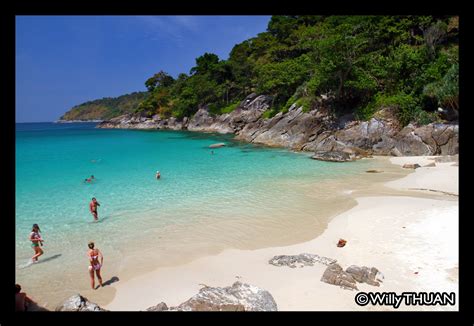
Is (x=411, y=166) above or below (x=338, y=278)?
above

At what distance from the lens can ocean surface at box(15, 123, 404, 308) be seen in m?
9.26

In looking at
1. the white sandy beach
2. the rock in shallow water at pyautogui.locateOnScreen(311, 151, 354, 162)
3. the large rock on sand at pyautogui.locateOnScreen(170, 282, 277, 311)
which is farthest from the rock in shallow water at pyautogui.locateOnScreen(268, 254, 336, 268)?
the rock in shallow water at pyautogui.locateOnScreen(311, 151, 354, 162)

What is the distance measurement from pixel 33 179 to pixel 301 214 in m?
21.8

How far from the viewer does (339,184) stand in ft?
57.3

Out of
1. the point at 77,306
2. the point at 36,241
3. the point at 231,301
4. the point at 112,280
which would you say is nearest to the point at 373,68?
the point at 231,301

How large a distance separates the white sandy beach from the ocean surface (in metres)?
0.83

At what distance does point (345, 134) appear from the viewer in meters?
30.6

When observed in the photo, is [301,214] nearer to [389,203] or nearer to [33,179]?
[389,203]

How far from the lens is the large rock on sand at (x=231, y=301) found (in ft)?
18.8

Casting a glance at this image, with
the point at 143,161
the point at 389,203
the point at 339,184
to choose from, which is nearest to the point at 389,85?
the point at 339,184

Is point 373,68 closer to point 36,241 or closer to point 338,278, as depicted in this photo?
point 338,278

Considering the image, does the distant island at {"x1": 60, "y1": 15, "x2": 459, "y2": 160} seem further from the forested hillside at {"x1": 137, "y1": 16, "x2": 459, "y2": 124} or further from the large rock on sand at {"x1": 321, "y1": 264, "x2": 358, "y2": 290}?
the large rock on sand at {"x1": 321, "y1": 264, "x2": 358, "y2": 290}

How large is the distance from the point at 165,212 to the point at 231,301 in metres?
8.67

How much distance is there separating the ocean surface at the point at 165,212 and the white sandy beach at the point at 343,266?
83 centimetres
